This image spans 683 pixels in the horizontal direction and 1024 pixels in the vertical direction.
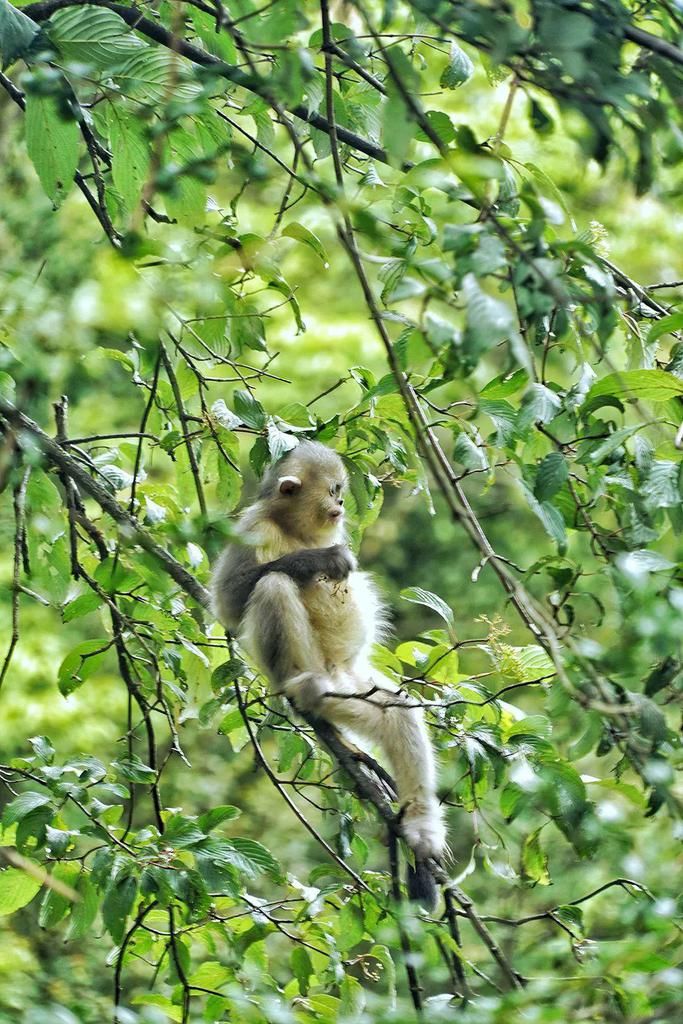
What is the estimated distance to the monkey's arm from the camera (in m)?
3.79

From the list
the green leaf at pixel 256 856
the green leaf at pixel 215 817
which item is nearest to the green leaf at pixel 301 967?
the green leaf at pixel 256 856

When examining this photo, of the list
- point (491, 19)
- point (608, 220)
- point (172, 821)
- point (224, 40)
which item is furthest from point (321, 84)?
point (608, 220)

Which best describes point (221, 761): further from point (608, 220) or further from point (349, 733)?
point (349, 733)

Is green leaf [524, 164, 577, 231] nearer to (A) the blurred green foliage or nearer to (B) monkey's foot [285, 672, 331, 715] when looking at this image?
(A) the blurred green foliage

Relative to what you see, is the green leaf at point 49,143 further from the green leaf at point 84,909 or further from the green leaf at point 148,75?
the green leaf at point 84,909

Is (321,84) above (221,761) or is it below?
above

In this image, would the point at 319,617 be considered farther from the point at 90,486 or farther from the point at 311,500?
the point at 90,486

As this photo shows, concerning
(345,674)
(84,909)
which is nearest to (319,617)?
(345,674)

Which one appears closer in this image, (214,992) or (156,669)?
(214,992)

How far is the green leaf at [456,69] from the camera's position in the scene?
3160 millimetres

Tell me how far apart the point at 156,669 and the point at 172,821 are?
0.53m

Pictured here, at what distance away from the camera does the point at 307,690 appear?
3586mm

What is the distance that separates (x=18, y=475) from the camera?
9.61 feet

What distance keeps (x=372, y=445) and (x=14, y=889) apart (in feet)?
4.77
